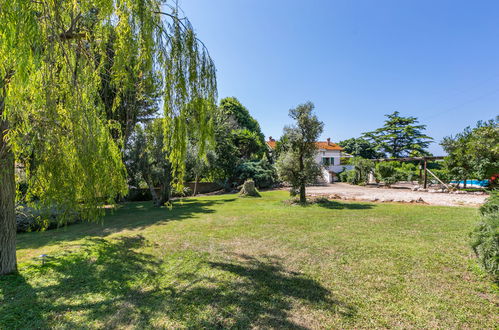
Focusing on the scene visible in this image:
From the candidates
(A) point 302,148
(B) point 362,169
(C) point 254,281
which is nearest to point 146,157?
(A) point 302,148

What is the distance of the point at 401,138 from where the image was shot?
39.1 metres

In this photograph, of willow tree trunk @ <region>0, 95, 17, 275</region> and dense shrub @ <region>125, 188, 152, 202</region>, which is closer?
willow tree trunk @ <region>0, 95, 17, 275</region>

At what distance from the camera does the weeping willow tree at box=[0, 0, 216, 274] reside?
11.3 feet

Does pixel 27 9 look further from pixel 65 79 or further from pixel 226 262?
pixel 226 262

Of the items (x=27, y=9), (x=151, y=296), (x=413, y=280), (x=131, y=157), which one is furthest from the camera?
(x=131, y=157)

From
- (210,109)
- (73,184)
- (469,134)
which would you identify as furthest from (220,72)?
(469,134)

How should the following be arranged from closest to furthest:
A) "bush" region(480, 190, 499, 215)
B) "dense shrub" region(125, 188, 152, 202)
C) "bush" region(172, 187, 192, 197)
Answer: "bush" region(480, 190, 499, 215)
"bush" region(172, 187, 192, 197)
"dense shrub" region(125, 188, 152, 202)

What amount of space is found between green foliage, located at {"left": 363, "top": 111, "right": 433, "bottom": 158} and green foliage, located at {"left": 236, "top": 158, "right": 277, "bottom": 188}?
27.1 meters

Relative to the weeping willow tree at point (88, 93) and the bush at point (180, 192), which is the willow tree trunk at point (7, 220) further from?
the bush at point (180, 192)

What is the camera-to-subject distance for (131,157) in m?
11.9

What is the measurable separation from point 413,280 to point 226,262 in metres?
3.30

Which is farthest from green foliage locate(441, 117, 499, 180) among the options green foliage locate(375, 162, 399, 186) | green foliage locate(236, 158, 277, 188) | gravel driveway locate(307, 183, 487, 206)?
green foliage locate(236, 158, 277, 188)

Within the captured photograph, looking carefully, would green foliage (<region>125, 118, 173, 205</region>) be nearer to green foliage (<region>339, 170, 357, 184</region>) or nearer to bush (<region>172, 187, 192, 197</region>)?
bush (<region>172, 187, 192, 197</region>)

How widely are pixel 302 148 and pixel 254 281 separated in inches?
366
